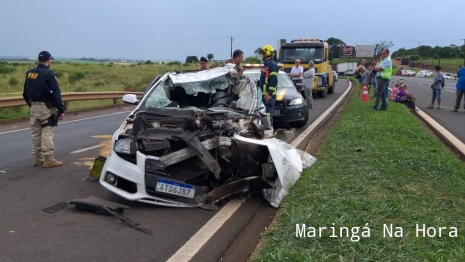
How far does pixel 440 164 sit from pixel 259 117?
260 centimetres

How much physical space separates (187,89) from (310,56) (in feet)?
55.9

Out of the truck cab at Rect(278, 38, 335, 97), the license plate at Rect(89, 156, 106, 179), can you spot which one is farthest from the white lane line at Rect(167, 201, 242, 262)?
the truck cab at Rect(278, 38, 335, 97)

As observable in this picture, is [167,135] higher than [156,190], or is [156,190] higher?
[167,135]

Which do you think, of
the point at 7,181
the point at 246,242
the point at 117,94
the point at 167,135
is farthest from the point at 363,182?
the point at 117,94

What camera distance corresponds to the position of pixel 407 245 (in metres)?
3.82

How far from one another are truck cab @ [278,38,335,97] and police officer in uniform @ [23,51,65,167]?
54.8 feet

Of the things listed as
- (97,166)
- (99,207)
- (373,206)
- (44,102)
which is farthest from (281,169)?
(44,102)

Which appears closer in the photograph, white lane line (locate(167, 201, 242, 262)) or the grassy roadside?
the grassy roadside

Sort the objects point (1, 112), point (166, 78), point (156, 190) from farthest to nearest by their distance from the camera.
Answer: point (1, 112), point (166, 78), point (156, 190)

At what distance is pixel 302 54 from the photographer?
78.2 ft

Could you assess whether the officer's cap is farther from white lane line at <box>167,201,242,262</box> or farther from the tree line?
the tree line

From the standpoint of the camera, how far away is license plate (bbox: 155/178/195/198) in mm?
5379

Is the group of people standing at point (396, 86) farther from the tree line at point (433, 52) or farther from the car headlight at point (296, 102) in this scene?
the tree line at point (433, 52)

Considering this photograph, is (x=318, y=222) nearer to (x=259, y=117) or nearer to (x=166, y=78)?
(x=259, y=117)
